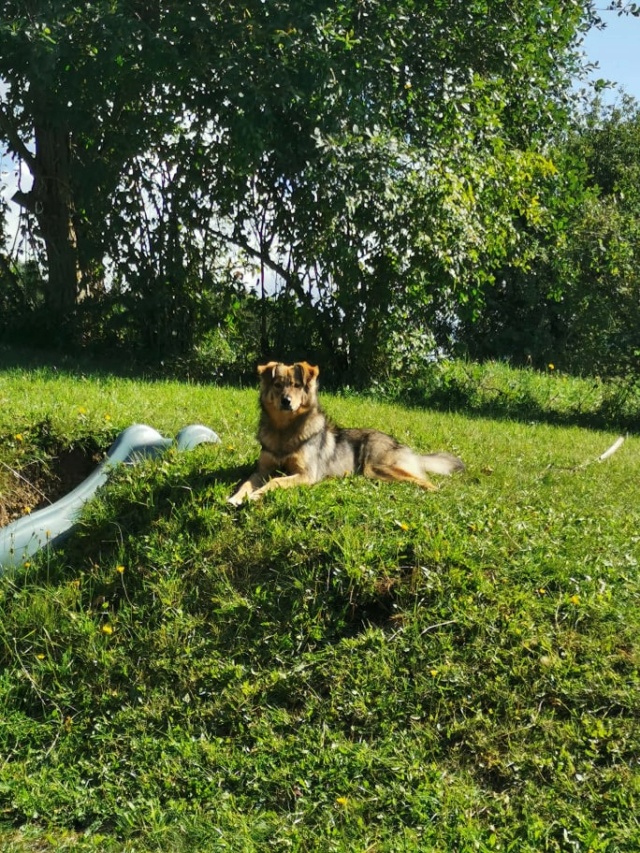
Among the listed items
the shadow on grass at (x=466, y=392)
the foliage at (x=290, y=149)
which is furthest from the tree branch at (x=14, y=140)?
the shadow on grass at (x=466, y=392)

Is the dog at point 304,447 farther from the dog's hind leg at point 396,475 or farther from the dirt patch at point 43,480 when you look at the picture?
the dirt patch at point 43,480

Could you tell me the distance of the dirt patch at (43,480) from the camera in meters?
8.10

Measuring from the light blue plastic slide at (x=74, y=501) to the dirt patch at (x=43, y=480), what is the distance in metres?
0.64

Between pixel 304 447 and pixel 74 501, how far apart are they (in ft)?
5.75

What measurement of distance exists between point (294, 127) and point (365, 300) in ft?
7.93

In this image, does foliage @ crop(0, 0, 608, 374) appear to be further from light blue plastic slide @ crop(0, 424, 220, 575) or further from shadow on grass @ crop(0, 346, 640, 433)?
light blue plastic slide @ crop(0, 424, 220, 575)

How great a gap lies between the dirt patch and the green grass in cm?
112

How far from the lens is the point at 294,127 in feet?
40.5

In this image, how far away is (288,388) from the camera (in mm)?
7164

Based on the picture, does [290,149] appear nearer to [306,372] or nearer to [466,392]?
[466,392]

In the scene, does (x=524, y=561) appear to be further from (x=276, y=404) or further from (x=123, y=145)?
(x=123, y=145)

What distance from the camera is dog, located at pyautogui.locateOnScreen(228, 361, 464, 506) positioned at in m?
7.11

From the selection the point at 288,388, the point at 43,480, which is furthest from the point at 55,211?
the point at 288,388

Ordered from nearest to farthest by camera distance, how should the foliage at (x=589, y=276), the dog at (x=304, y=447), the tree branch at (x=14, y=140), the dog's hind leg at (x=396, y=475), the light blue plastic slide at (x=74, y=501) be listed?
the light blue plastic slide at (x=74, y=501)
the dog at (x=304, y=447)
the dog's hind leg at (x=396, y=475)
the tree branch at (x=14, y=140)
the foliage at (x=589, y=276)
